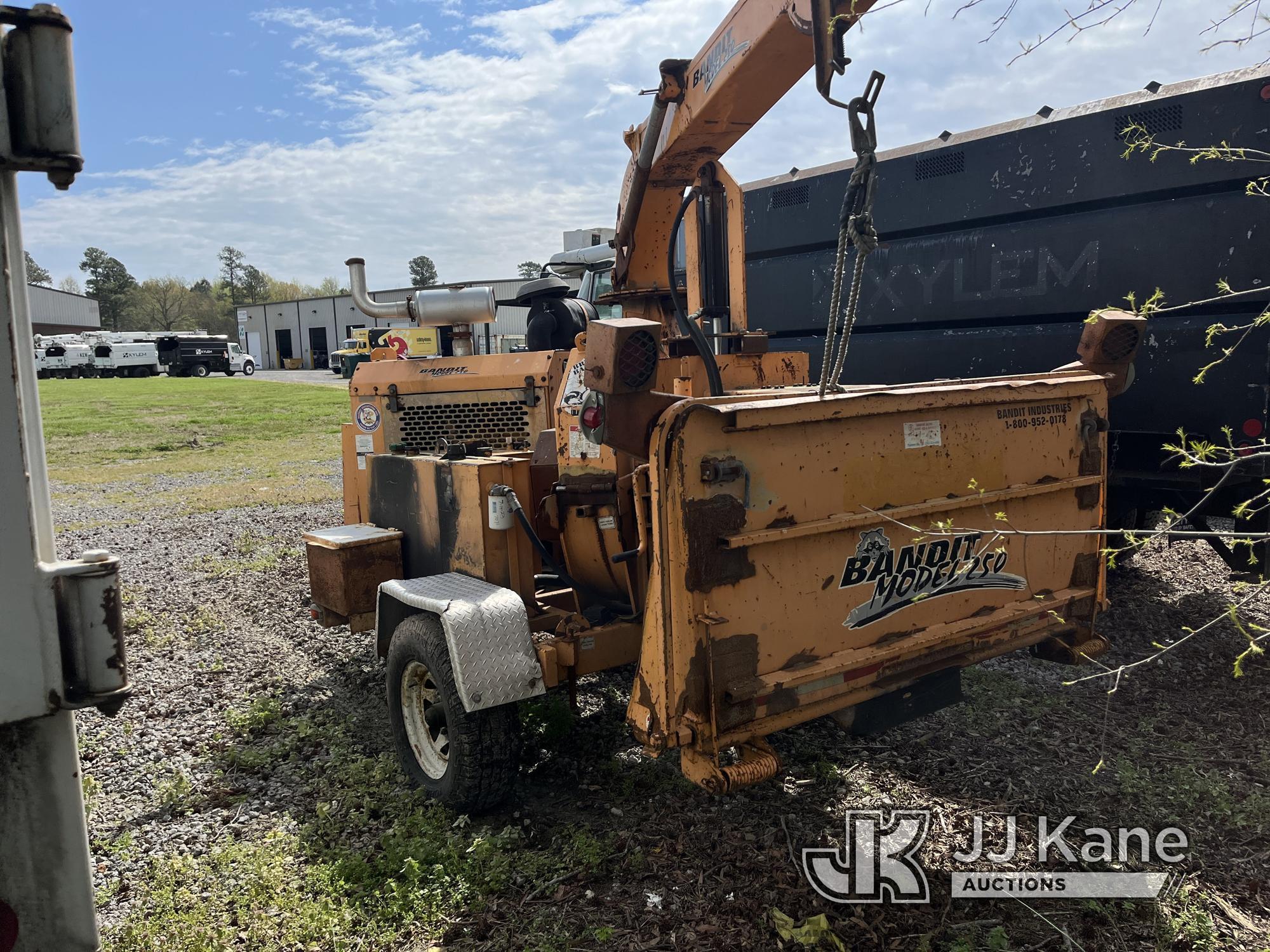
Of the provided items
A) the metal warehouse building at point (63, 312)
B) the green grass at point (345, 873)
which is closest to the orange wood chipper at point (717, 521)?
the green grass at point (345, 873)

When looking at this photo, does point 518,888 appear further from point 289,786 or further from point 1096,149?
point 1096,149

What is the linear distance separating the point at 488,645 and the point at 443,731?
0.65m

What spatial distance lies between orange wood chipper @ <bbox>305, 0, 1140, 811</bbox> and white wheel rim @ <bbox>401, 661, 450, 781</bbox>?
1cm

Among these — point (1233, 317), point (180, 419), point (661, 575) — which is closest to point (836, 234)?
point (1233, 317)

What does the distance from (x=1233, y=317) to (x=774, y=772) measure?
4317 millimetres

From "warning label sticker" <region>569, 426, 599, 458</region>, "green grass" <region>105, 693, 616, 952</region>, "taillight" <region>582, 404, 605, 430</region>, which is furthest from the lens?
"warning label sticker" <region>569, 426, 599, 458</region>

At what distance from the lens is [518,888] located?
3.21 meters

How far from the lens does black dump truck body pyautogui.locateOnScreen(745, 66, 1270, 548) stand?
5.18 meters

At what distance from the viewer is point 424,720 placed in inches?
157

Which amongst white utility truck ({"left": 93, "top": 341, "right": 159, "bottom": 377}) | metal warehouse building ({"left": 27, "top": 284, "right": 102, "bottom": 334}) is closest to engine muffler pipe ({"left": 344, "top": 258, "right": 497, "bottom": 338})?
white utility truck ({"left": 93, "top": 341, "right": 159, "bottom": 377})

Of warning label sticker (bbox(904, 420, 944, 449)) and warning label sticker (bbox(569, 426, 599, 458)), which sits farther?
warning label sticker (bbox(569, 426, 599, 458))

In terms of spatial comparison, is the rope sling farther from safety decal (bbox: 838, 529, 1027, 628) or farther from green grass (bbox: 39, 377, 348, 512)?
green grass (bbox: 39, 377, 348, 512)

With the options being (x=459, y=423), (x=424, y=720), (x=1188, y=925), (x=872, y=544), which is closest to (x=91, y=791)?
(x=424, y=720)

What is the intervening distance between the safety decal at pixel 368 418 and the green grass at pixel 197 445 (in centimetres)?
694
